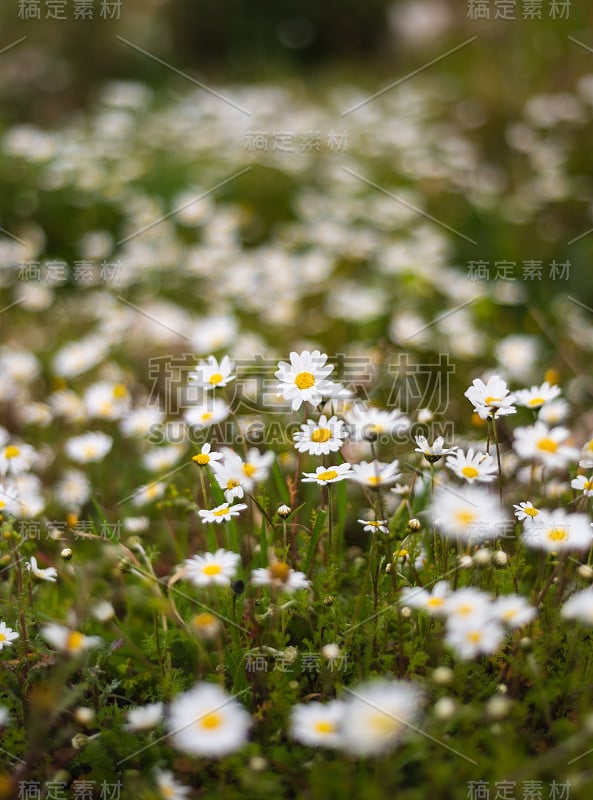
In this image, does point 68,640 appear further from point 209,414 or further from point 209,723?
point 209,414

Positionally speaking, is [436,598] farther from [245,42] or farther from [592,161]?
[245,42]

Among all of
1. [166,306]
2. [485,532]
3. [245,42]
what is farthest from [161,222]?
[245,42]

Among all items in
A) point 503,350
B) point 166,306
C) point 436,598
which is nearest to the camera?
point 436,598

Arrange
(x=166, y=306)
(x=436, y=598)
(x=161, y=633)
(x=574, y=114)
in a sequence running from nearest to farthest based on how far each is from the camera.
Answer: (x=436, y=598), (x=161, y=633), (x=166, y=306), (x=574, y=114)

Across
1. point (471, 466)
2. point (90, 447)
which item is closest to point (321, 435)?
point (471, 466)

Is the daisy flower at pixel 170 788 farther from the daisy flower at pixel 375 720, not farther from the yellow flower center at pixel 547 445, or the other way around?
the yellow flower center at pixel 547 445

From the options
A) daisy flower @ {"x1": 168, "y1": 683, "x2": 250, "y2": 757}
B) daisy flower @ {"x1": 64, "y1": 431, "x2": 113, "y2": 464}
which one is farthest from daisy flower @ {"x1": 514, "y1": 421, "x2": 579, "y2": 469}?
daisy flower @ {"x1": 64, "y1": 431, "x2": 113, "y2": 464}

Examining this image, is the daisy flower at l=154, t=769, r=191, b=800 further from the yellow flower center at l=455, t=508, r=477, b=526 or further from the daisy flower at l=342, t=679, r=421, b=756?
the yellow flower center at l=455, t=508, r=477, b=526
